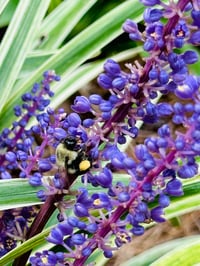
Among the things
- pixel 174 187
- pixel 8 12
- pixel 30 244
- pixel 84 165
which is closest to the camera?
pixel 174 187

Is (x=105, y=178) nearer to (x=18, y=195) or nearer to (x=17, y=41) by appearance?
(x=18, y=195)

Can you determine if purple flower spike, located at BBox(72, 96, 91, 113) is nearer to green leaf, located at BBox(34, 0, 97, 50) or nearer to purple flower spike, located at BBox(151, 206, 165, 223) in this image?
purple flower spike, located at BBox(151, 206, 165, 223)

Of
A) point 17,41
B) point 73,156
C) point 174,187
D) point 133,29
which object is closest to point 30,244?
point 73,156

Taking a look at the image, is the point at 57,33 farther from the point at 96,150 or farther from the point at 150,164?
the point at 150,164

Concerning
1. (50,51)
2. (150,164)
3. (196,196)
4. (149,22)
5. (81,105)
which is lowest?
(196,196)

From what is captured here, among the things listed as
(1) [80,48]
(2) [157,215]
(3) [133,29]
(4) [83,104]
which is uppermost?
(1) [80,48]

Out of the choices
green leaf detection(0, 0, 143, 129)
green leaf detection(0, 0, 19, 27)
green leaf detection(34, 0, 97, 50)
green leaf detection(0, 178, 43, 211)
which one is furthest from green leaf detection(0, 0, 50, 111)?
green leaf detection(0, 178, 43, 211)

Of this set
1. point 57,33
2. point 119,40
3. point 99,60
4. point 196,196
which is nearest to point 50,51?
point 57,33
